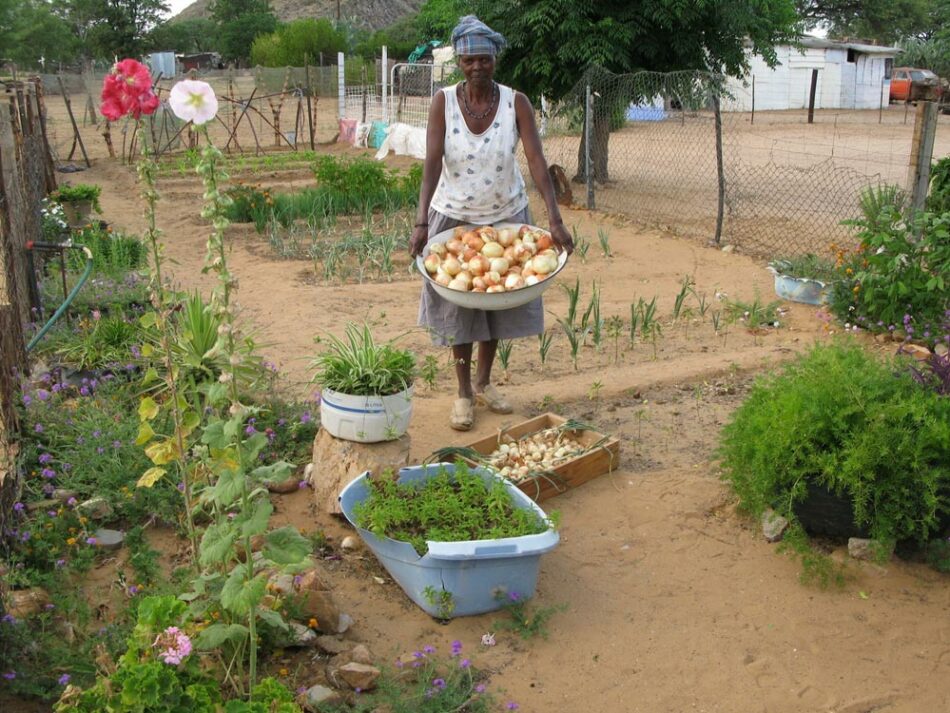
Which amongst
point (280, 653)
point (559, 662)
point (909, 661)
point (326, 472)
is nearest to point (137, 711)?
point (280, 653)

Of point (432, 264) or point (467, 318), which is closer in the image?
point (432, 264)

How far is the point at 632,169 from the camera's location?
16484mm

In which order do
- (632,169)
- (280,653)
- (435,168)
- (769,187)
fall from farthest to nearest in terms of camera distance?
(632,169)
(769,187)
(435,168)
(280,653)

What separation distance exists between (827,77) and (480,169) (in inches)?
1470

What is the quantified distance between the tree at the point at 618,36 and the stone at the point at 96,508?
384 inches

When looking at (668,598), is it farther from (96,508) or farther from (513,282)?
(96,508)

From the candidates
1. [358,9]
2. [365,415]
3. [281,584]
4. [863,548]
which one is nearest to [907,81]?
[863,548]

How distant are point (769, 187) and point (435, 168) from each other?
10.8m

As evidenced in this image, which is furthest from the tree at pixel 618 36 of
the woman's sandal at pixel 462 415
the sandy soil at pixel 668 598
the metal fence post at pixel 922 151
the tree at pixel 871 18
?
the tree at pixel 871 18

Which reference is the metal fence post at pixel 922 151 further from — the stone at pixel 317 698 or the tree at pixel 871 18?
the tree at pixel 871 18

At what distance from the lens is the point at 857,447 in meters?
3.38

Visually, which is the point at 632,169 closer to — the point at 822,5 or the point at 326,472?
the point at 326,472

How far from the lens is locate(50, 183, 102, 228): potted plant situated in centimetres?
992

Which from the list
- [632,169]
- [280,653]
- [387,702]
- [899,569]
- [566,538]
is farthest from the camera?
[632,169]
